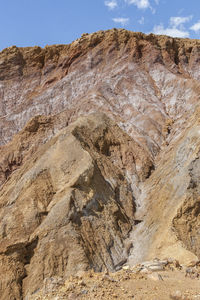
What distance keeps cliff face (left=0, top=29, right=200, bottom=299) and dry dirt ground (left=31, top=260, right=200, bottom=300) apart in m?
5.10

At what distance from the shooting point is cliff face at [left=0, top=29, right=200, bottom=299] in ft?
56.4

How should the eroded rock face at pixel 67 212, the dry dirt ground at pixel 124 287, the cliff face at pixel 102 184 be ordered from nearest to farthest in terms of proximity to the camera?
the dry dirt ground at pixel 124 287, the eroded rock face at pixel 67 212, the cliff face at pixel 102 184

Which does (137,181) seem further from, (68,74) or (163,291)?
(68,74)

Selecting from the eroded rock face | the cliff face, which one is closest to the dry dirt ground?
the cliff face

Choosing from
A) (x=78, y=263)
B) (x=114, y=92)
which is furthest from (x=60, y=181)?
(x=114, y=92)

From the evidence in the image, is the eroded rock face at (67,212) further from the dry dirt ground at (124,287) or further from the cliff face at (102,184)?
the dry dirt ground at (124,287)

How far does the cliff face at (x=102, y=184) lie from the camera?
1720 cm

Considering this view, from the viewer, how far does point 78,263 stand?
1672 centimetres

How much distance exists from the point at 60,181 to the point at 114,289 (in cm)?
1198

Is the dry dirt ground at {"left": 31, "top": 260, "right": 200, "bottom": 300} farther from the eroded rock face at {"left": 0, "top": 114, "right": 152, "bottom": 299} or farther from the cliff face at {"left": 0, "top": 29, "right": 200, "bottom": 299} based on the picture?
the eroded rock face at {"left": 0, "top": 114, "right": 152, "bottom": 299}

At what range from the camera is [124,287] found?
960cm

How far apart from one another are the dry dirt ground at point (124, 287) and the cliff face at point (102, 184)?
16.7 ft

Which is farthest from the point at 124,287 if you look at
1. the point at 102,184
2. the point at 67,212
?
the point at 102,184

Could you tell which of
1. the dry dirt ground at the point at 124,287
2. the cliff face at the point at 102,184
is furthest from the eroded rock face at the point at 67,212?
the dry dirt ground at the point at 124,287
